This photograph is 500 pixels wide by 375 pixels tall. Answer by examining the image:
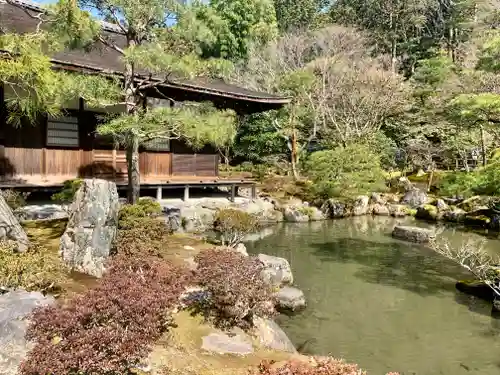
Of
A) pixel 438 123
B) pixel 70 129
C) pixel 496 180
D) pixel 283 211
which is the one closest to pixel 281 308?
pixel 496 180

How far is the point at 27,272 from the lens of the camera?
5609mm

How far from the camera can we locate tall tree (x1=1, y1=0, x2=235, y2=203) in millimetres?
8227

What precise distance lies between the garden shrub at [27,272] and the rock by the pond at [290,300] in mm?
3596

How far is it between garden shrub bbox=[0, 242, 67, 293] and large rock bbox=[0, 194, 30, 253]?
0.66 metres

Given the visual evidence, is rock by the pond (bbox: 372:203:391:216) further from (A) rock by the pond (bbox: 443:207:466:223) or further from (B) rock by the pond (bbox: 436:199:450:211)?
(A) rock by the pond (bbox: 443:207:466:223)

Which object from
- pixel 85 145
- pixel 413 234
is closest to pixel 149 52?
pixel 85 145

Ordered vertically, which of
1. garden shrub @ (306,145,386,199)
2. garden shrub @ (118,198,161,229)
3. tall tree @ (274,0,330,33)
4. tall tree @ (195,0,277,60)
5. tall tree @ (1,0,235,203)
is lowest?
garden shrub @ (118,198,161,229)

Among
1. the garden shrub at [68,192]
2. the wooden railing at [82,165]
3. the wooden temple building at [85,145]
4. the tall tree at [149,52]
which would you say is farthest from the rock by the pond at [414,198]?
the garden shrub at [68,192]

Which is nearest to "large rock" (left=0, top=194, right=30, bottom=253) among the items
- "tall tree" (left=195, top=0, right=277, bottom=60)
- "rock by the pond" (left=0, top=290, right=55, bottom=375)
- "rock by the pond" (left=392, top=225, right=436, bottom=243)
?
"rock by the pond" (left=0, top=290, right=55, bottom=375)

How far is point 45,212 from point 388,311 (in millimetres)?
8359

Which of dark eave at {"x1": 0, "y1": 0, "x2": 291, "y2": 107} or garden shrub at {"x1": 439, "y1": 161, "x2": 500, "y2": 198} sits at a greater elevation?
dark eave at {"x1": 0, "y1": 0, "x2": 291, "y2": 107}

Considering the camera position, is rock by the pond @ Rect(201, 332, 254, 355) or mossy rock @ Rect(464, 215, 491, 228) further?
mossy rock @ Rect(464, 215, 491, 228)

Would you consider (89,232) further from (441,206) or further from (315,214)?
(441,206)

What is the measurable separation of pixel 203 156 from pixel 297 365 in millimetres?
12742
